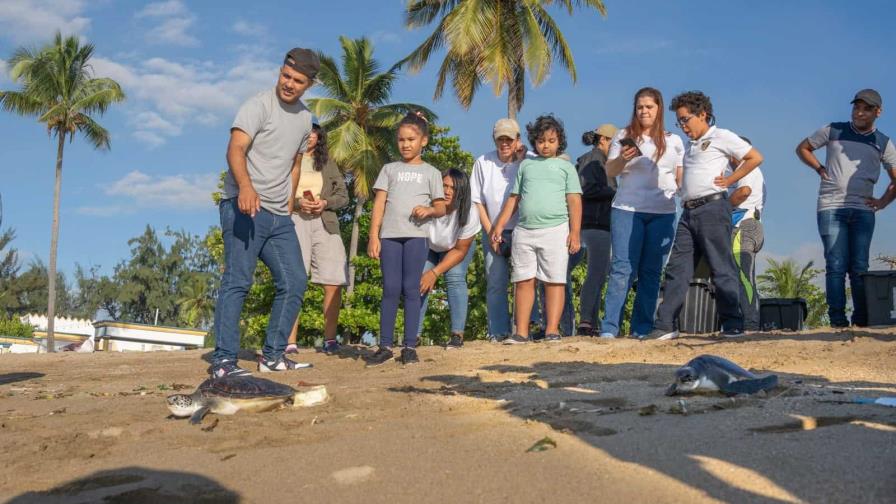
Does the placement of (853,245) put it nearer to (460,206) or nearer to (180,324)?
(460,206)

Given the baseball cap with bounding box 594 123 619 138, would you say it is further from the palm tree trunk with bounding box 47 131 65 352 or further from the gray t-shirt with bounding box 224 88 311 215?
the palm tree trunk with bounding box 47 131 65 352

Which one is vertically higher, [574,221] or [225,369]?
[574,221]

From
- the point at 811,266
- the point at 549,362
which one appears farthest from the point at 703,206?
the point at 811,266

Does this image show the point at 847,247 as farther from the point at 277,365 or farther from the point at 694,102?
the point at 277,365

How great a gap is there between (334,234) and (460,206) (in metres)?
1.09

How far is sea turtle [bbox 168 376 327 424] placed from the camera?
381 centimetres

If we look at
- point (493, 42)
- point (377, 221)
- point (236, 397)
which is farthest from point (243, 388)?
point (493, 42)

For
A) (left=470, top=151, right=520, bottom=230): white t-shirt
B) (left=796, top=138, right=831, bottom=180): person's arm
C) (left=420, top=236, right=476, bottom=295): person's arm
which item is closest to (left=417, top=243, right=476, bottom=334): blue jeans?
(left=420, top=236, right=476, bottom=295): person's arm

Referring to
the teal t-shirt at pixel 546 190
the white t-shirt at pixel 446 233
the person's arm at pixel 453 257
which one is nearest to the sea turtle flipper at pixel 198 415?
the person's arm at pixel 453 257

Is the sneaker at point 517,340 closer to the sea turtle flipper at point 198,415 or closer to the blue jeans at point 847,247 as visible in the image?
the blue jeans at point 847,247

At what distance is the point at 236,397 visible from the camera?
12.9ft

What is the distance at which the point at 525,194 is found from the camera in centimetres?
685

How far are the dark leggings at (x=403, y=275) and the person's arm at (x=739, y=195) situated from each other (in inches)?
94.9

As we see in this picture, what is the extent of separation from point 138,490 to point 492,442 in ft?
3.78
